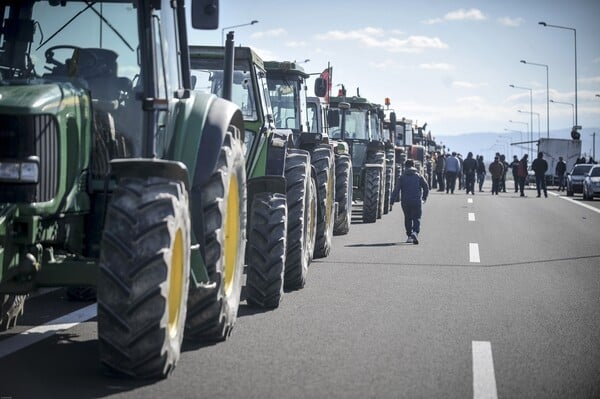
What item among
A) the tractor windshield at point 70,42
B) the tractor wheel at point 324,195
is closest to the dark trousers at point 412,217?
the tractor wheel at point 324,195

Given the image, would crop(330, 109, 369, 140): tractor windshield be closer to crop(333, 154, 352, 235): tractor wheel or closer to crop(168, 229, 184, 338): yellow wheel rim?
crop(333, 154, 352, 235): tractor wheel

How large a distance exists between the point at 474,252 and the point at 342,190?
2960 mm

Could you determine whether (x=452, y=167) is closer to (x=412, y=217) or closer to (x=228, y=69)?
(x=412, y=217)

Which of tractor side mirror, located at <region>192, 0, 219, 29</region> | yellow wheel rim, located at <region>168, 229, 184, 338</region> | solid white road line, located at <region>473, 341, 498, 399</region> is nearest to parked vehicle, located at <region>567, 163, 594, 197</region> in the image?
solid white road line, located at <region>473, 341, 498, 399</region>

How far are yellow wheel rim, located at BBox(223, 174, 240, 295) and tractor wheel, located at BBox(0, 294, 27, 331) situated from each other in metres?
1.67

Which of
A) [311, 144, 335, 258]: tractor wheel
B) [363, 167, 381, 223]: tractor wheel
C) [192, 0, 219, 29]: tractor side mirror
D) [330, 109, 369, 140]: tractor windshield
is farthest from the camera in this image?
[330, 109, 369, 140]: tractor windshield

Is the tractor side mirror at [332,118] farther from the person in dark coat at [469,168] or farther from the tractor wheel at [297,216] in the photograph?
the person in dark coat at [469,168]

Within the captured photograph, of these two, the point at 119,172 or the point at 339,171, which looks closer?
the point at 119,172

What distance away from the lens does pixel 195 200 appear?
7.35m

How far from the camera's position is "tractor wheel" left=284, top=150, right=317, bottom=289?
36.4ft

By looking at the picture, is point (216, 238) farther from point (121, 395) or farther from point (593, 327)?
point (593, 327)

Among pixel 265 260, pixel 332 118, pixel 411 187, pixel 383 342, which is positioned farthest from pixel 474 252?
pixel 383 342

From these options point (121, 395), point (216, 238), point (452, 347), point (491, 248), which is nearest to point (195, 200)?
point (216, 238)

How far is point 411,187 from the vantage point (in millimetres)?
18391
